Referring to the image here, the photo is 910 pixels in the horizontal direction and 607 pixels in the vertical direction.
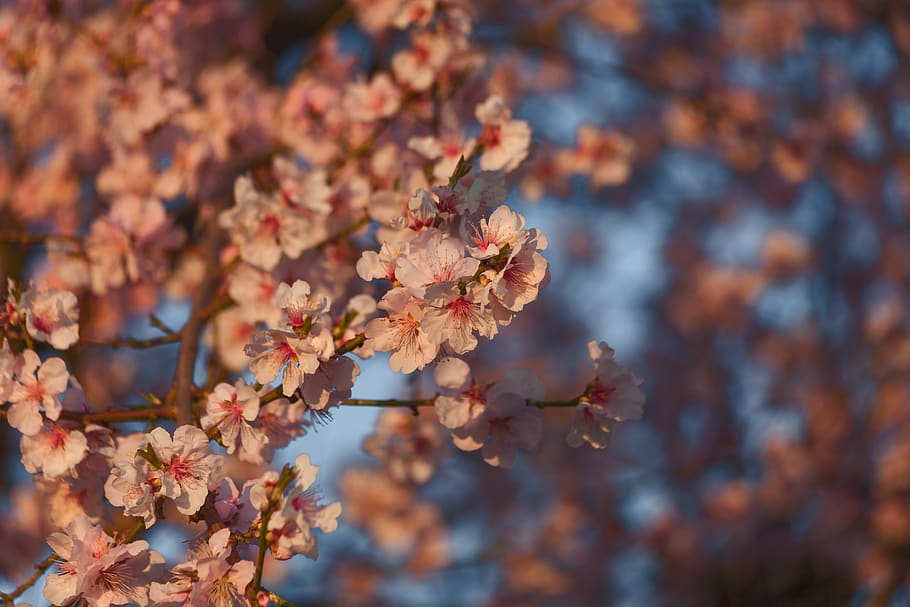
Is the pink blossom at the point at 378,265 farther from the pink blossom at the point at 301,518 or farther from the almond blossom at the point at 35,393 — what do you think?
the almond blossom at the point at 35,393

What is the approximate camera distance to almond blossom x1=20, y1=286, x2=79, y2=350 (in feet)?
6.49

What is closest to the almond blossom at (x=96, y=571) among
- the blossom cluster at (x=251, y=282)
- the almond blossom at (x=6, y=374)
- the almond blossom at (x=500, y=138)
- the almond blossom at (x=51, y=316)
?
the blossom cluster at (x=251, y=282)

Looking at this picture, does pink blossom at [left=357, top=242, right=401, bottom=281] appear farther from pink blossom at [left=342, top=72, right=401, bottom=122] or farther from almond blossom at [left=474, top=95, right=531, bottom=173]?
pink blossom at [left=342, top=72, right=401, bottom=122]

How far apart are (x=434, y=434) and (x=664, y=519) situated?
473cm

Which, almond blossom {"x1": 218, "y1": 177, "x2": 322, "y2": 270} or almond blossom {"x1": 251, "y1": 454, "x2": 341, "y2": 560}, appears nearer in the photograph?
almond blossom {"x1": 251, "y1": 454, "x2": 341, "y2": 560}

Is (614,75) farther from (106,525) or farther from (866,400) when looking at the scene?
(866,400)

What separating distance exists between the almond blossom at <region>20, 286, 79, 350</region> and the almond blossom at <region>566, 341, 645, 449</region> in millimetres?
1286

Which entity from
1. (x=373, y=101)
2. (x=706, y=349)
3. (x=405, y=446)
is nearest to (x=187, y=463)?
(x=405, y=446)

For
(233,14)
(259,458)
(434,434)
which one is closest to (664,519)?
(434,434)

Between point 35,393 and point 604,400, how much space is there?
1.34 m

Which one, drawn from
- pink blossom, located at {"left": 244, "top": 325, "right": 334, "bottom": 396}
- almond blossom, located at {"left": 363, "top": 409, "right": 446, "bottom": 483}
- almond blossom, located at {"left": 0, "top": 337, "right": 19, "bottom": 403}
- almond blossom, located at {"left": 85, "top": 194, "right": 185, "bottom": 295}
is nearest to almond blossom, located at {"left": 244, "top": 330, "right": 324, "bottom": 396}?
pink blossom, located at {"left": 244, "top": 325, "right": 334, "bottom": 396}

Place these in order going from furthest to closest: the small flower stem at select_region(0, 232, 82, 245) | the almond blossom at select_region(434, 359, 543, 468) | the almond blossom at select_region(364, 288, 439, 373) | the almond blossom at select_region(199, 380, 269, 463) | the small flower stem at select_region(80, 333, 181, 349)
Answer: the small flower stem at select_region(0, 232, 82, 245) < the small flower stem at select_region(80, 333, 181, 349) < the almond blossom at select_region(434, 359, 543, 468) < the almond blossom at select_region(199, 380, 269, 463) < the almond blossom at select_region(364, 288, 439, 373)

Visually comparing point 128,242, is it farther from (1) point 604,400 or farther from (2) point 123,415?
(1) point 604,400

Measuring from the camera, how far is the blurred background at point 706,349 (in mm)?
5051
